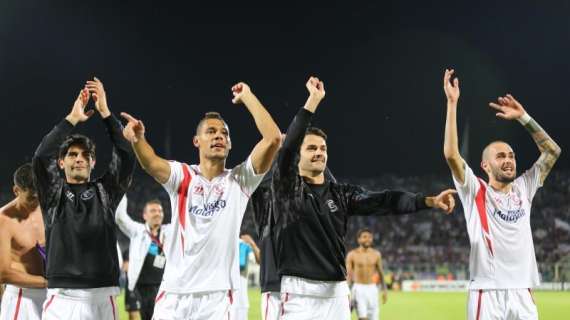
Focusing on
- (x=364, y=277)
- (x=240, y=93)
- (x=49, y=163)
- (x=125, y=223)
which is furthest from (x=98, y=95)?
(x=364, y=277)

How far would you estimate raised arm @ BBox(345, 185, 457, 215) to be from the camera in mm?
5551

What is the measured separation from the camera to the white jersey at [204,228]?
4926mm

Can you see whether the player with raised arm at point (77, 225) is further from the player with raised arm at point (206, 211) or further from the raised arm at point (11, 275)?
the player with raised arm at point (206, 211)

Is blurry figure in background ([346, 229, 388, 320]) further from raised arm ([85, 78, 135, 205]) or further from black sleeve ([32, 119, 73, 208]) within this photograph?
black sleeve ([32, 119, 73, 208])

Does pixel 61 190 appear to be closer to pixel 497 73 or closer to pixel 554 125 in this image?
pixel 497 73

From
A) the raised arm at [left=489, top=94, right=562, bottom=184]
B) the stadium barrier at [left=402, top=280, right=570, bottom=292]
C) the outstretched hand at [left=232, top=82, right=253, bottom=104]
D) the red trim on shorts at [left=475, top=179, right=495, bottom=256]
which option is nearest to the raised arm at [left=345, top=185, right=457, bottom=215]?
the red trim on shorts at [left=475, top=179, right=495, bottom=256]

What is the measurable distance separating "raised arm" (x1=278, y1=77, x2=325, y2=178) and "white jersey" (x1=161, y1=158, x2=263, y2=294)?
244 mm

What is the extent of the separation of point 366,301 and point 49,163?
992 centimetres

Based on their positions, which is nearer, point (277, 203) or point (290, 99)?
point (277, 203)

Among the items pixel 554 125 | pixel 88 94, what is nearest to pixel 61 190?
pixel 88 94

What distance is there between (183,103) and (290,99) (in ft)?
31.0

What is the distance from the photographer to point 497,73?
159ft

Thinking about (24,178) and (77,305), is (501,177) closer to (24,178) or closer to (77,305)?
(77,305)

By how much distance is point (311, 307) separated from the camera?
5391 millimetres
